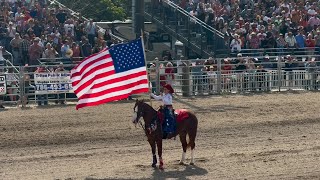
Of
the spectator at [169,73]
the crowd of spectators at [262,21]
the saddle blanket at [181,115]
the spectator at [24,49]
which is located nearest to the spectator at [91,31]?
the spectator at [24,49]

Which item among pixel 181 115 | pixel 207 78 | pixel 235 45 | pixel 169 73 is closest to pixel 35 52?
pixel 169 73

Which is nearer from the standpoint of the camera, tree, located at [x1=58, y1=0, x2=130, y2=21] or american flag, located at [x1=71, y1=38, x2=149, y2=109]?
american flag, located at [x1=71, y1=38, x2=149, y2=109]

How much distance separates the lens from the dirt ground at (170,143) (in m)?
17.5

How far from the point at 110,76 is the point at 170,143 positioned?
13.8 ft

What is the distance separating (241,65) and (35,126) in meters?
11.1

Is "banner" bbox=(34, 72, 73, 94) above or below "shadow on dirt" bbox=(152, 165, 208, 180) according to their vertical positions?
above

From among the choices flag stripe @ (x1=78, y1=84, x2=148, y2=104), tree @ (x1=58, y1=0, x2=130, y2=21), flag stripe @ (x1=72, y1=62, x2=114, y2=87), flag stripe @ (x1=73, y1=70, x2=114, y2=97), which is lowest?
flag stripe @ (x1=78, y1=84, x2=148, y2=104)

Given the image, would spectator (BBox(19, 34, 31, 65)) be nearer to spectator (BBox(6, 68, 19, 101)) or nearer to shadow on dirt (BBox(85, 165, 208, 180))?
spectator (BBox(6, 68, 19, 101))

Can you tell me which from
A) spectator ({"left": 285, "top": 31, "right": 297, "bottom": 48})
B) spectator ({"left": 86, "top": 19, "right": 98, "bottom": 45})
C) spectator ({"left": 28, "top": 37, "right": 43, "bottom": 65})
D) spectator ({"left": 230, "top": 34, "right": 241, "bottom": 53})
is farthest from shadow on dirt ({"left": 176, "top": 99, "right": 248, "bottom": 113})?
spectator ({"left": 285, "top": 31, "right": 297, "bottom": 48})

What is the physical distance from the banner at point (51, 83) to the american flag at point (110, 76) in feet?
34.7

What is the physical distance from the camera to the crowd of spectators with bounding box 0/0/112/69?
30203 mm

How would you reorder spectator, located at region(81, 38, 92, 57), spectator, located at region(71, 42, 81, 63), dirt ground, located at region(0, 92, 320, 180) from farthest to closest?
1. spectator, located at region(81, 38, 92, 57)
2. spectator, located at region(71, 42, 81, 63)
3. dirt ground, located at region(0, 92, 320, 180)

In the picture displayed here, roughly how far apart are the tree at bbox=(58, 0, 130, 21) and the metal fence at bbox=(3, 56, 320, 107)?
14139mm

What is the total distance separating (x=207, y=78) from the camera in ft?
102
